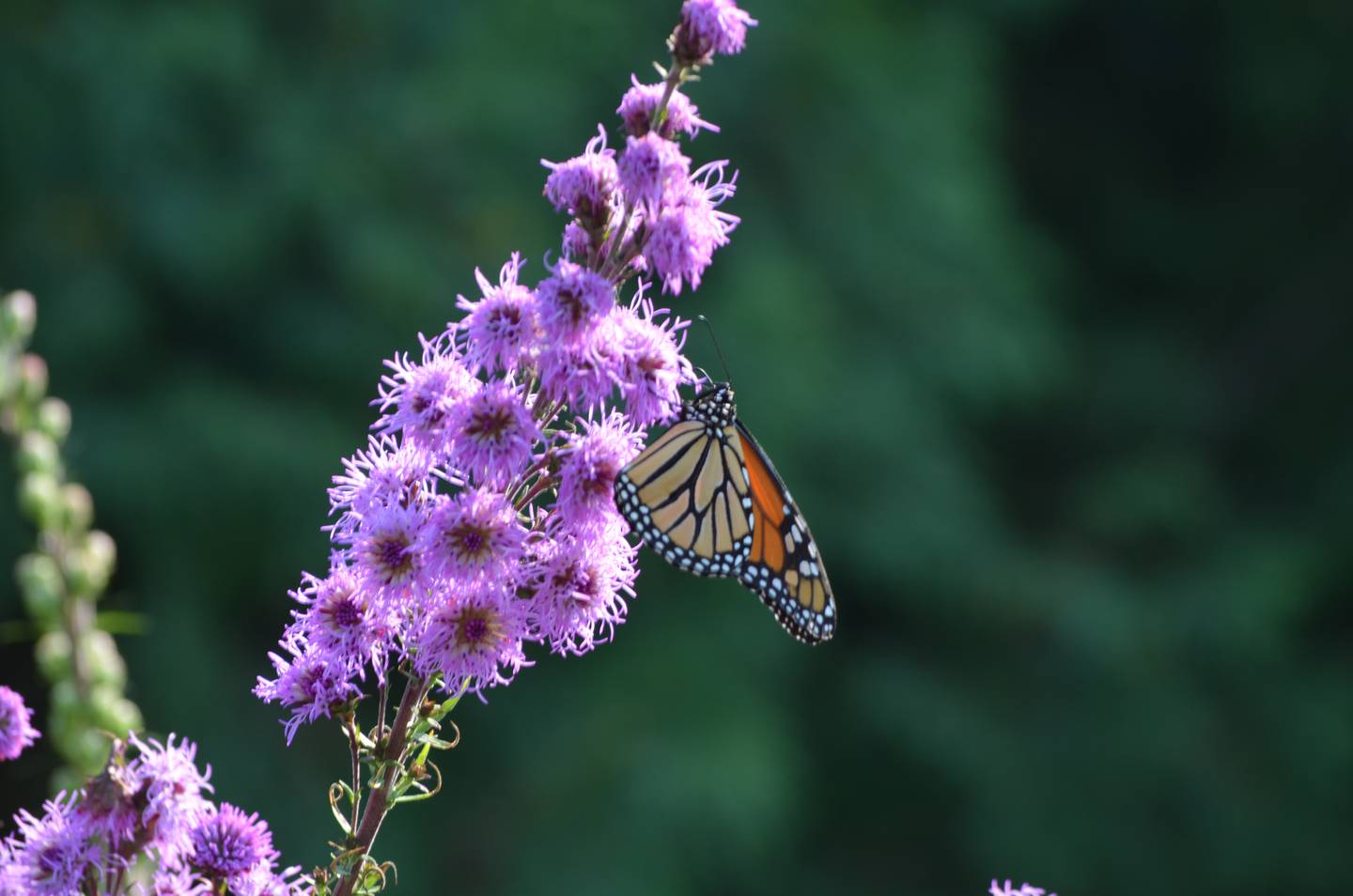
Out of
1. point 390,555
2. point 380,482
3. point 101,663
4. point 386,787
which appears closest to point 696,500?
point 380,482

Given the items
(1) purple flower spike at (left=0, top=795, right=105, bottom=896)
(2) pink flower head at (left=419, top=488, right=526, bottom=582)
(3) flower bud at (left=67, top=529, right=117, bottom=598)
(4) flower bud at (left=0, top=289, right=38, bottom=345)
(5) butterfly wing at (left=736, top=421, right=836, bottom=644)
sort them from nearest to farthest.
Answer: (1) purple flower spike at (left=0, top=795, right=105, bottom=896) → (2) pink flower head at (left=419, top=488, right=526, bottom=582) → (3) flower bud at (left=67, top=529, right=117, bottom=598) → (4) flower bud at (left=0, top=289, right=38, bottom=345) → (5) butterfly wing at (left=736, top=421, right=836, bottom=644)

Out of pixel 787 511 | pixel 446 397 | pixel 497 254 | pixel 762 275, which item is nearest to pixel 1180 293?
pixel 762 275

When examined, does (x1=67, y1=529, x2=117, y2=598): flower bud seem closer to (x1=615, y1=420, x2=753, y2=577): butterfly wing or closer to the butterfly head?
(x1=615, y1=420, x2=753, y2=577): butterfly wing

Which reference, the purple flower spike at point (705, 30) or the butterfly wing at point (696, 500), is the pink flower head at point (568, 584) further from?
the purple flower spike at point (705, 30)

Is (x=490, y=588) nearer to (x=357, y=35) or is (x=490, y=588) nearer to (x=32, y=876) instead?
(x=32, y=876)

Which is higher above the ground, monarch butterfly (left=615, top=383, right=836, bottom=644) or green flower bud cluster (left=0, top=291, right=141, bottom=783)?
monarch butterfly (left=615, top=383, right=836, bottom=644)

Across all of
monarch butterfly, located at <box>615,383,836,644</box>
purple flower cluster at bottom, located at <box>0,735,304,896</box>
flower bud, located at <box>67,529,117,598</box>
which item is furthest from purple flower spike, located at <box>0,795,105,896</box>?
monarch butterfly, located at <box>615,383,836,644</box>

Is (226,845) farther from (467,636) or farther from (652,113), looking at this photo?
(652,113)
